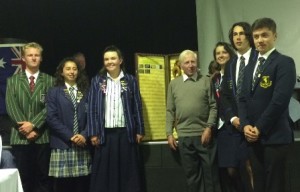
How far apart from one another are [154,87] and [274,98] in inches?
58.6

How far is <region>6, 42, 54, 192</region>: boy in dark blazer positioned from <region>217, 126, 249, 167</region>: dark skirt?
4.50 ft

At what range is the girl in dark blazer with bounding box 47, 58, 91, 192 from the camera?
362 cm

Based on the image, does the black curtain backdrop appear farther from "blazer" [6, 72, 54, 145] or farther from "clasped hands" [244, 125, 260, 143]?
"clasped hands" [244, 125, 260, 143]

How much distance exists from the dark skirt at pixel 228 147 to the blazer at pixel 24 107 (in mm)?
1375

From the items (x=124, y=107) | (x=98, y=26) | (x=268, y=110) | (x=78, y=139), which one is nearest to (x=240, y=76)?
(x=268, y=110)

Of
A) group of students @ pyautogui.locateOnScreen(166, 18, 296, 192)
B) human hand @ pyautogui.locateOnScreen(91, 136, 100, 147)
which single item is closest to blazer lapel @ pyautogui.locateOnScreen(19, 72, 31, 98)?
human hand @ pyautogui.locateOnScreen(91, 136, 100, 147)

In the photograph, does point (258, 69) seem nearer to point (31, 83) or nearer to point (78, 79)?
point (78, 79)

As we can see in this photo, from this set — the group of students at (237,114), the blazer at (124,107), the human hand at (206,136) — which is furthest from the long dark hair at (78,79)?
the human hand at (206,136)

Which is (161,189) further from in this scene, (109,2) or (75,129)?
(109,2)

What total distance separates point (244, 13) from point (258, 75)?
1.78m

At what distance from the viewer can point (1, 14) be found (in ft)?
17.5

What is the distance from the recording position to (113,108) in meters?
3.63

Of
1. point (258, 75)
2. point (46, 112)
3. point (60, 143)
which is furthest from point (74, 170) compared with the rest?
point (258, 75)

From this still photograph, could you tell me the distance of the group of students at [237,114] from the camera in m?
2.74
